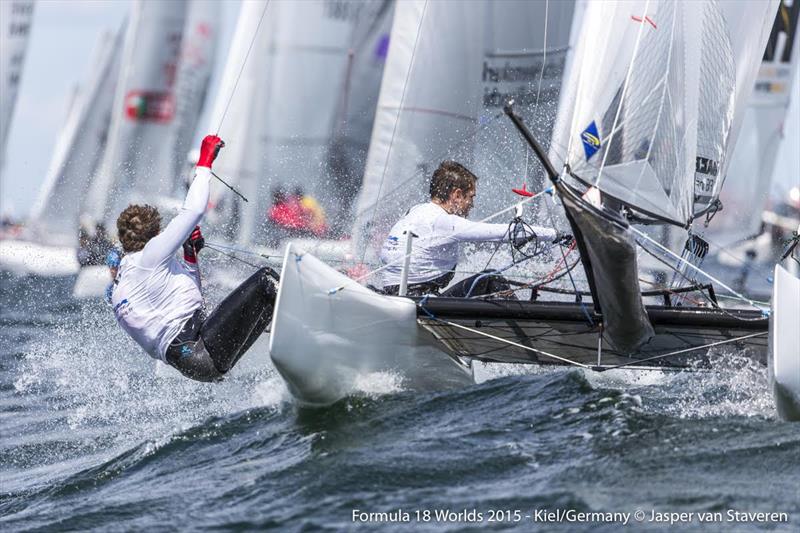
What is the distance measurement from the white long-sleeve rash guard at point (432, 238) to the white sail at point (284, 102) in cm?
650

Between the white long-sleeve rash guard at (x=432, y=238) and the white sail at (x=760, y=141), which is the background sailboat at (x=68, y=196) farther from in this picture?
the white long-sleeve rash guard at (x=432, y=238)

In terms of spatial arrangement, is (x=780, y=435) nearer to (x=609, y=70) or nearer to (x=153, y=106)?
(x=609, y=70)

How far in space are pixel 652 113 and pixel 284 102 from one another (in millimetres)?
7809

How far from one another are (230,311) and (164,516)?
1150 mm

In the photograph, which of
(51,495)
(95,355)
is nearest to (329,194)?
(95,355)

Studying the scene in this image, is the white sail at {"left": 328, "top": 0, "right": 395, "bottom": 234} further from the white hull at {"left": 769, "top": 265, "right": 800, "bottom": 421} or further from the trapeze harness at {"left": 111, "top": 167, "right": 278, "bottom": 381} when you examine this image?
the white hull at {"left": 769, "top": 265, "right": 800, "bottom": 421}

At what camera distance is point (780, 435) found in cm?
392

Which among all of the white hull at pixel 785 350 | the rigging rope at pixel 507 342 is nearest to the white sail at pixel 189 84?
the rigging rope at pixel 507 342

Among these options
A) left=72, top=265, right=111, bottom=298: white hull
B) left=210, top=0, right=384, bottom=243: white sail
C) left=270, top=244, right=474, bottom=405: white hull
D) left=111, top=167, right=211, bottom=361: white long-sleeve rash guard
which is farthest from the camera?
left=72, top=265, right=111, bottom=298: white hull

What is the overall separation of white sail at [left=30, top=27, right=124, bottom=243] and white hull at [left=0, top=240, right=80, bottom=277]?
274mm

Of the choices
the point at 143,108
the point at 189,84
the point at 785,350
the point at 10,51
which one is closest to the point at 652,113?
the point at 785,350

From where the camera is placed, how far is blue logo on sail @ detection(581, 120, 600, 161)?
A: 4.68 metres

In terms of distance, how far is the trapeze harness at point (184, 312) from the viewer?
4.54 metres

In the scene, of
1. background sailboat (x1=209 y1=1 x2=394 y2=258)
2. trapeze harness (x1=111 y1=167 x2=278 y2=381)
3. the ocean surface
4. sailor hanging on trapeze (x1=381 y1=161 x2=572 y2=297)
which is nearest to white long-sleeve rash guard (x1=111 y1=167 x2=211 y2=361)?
trapeze harness (x1=111 y1=167 x2=278 y2=381)
